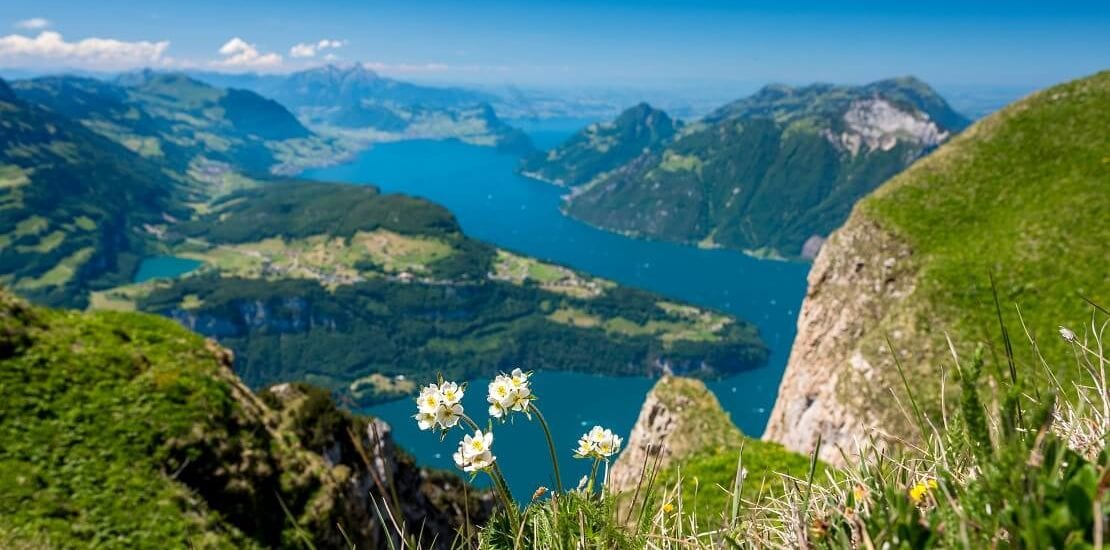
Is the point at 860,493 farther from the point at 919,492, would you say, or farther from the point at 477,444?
the point at 477,444

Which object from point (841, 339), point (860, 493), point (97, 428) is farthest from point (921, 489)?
point (841, 339)

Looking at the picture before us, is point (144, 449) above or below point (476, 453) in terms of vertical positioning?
below

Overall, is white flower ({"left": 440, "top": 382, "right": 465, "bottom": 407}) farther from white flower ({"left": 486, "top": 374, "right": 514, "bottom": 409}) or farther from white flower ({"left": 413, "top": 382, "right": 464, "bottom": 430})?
white flower ({"left": 486, "top": 374, "right": 514, "bottom": 409})

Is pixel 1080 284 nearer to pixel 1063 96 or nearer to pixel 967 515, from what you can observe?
pixel 1063 96

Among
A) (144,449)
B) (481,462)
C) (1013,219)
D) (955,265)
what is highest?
(481,462)

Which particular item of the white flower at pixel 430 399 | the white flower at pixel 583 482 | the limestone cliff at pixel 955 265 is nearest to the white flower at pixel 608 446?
the white flower at pixel 583 482

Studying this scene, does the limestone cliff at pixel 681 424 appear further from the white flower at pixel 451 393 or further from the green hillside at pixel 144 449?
the white flower at pixel 451 393

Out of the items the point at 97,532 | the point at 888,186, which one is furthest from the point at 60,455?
the point at 888,186
